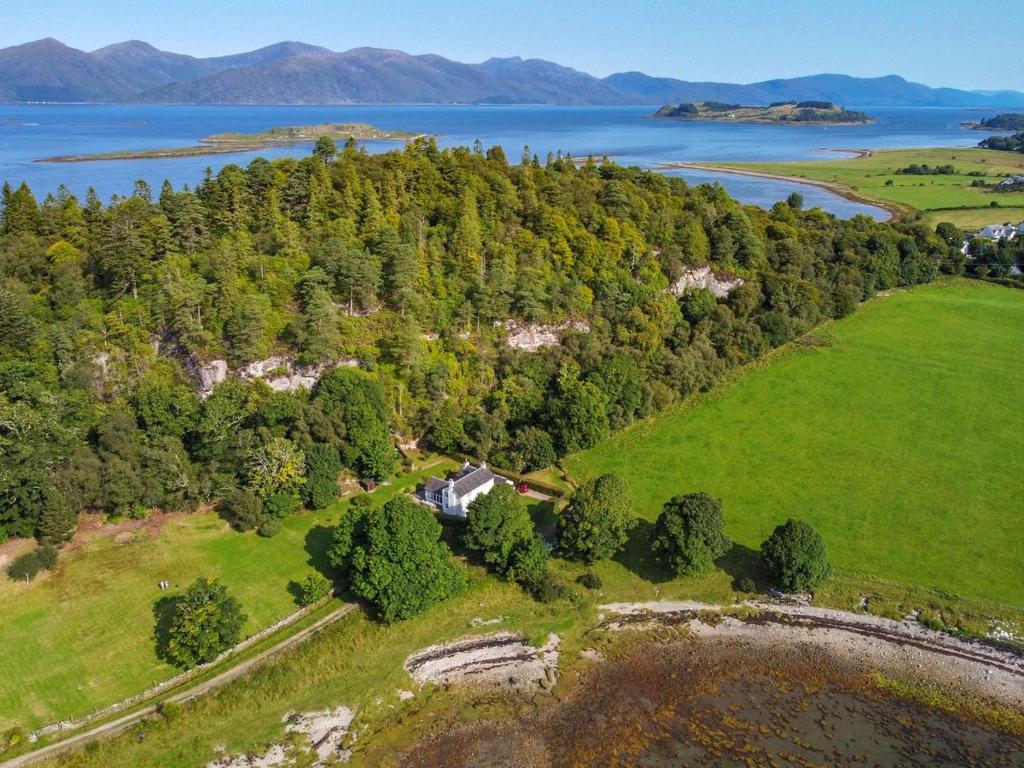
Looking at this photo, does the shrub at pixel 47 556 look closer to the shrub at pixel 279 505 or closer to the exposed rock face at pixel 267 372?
the shrub at pixel 279 505

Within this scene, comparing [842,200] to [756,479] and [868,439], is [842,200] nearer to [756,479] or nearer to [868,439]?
[868,439]

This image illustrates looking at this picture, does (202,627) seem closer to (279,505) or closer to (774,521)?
(279,505)

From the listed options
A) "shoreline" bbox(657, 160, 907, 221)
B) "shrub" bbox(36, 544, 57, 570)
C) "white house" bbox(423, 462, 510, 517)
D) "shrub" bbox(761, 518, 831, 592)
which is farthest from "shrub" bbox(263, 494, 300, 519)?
"shoreline" bbox(657, 160, 907, 221)

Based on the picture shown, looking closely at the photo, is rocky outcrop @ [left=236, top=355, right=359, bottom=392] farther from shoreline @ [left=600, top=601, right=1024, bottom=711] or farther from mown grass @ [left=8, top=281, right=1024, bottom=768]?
shoreline @ [left=600, top=601, right=1024, bottom=711]

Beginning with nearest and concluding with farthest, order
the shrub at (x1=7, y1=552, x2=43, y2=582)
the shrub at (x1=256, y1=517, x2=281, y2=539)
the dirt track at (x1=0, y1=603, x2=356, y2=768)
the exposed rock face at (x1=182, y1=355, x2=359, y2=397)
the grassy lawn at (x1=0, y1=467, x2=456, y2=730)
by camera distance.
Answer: the dirt track at (x1=0, y1=603, x2=356, y2=768) → the grassy lawn at (x1=0, y1=467, x2=456, y2=730) → the shrub at (x1=7, y1=552, x2=43, y2=582) → the shrub at (x1=256, y1=517, x2=281, y2=539) → the exposed rock face at (x1=182, y1=355, x2=359, y2=397)

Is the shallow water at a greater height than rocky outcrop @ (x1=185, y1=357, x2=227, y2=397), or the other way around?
rocky outcrop @ (x1=185, y1=357, x2=227, y2=397)

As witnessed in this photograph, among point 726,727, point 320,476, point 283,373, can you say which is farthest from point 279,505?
point 726,727

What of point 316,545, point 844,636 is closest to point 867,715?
point 844,636
